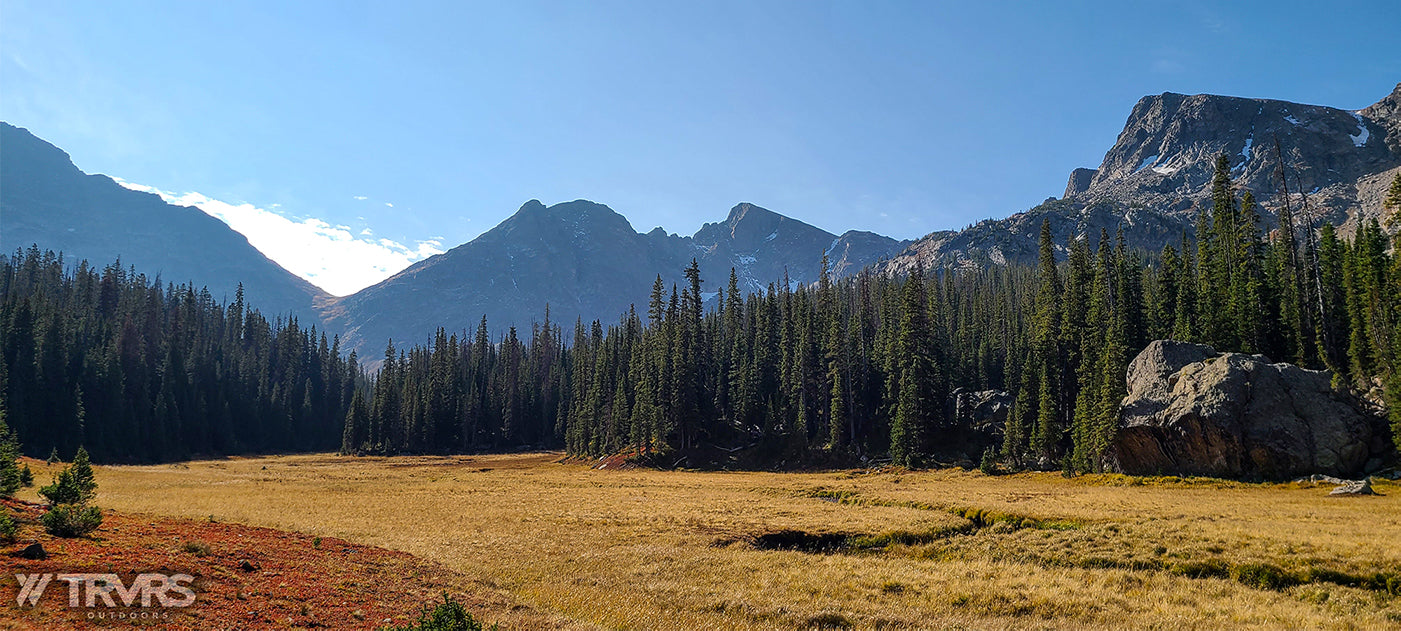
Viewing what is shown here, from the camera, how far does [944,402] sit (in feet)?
245

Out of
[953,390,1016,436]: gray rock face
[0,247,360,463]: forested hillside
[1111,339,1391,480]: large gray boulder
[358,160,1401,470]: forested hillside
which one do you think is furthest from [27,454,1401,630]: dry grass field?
[0,247,360,463]: forested hillside

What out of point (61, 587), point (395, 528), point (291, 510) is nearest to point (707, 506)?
point (395, 528)

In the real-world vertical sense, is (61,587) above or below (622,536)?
above

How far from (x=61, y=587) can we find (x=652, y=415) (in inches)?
2842

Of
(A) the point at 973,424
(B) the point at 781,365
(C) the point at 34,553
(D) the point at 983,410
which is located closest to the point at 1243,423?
(A) the point at 973,424

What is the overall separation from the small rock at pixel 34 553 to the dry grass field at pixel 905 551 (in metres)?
9.29

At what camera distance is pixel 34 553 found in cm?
1295

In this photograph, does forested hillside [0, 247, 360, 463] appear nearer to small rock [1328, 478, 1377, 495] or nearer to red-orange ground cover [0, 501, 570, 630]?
red-orange ground cover [0, 501, 570, 630]

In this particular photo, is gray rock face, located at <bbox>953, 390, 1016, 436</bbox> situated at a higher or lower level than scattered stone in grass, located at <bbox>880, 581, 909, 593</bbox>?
higher

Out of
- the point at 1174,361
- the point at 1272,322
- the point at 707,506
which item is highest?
the point at 1272,322

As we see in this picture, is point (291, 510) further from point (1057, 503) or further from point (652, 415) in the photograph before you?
point (652, 415)

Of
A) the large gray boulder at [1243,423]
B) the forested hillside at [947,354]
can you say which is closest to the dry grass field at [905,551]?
the large gray boulder at [1243,423]

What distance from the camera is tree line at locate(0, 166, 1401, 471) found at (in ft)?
188

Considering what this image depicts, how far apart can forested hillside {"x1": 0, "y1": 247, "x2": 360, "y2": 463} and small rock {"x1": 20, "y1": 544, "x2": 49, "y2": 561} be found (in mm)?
94989
